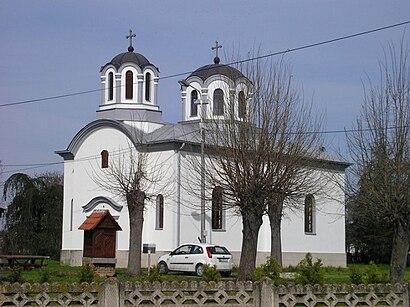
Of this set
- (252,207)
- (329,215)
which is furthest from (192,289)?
(329,215)

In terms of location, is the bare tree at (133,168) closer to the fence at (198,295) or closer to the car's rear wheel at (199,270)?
the car's rear wheel at (199,270)

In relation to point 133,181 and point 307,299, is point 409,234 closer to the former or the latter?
point 307,299

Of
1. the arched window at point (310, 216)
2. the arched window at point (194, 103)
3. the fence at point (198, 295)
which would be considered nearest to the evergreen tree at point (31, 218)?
the arched window at point (194, 103)

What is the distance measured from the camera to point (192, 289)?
14.5m

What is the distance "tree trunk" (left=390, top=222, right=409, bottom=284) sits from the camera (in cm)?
2267

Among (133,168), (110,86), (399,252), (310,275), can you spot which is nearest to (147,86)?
(110,86)

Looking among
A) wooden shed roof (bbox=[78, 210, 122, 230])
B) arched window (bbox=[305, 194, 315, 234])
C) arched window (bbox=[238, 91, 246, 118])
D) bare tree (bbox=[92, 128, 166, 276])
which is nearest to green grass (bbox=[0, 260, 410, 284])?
wooden shed roof (bbox=[78, 210, 122, 230])

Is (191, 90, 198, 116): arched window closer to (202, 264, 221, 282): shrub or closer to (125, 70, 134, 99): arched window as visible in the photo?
(125, 70, 134, 99): arched window

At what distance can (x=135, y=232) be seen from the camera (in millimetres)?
31766

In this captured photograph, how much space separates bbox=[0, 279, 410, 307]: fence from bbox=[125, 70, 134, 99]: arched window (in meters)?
30.6

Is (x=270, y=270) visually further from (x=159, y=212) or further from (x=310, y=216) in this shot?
(x=310, y=216)

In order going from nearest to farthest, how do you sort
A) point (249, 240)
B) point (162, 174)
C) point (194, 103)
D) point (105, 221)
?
point (249, 240) < point (105, 221) < point (162, 174) < point (194, 103)

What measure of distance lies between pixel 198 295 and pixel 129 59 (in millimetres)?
31033

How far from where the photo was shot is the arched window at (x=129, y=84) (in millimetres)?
44281
